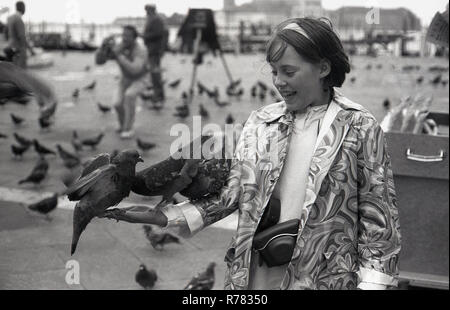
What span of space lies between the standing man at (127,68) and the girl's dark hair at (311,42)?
661 cm

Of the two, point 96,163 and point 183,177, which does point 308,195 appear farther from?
point 96,163

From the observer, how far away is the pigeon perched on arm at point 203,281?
14.0ft

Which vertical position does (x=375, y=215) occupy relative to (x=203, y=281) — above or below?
above

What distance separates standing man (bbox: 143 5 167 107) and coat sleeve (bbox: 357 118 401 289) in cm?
996

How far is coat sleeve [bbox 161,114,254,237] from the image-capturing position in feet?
6.93

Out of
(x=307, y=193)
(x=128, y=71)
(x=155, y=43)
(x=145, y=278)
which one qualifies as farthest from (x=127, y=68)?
(x=307, y=193)

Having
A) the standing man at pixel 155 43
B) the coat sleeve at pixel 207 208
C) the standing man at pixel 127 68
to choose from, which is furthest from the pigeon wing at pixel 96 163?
the standing man at pixel 155 43

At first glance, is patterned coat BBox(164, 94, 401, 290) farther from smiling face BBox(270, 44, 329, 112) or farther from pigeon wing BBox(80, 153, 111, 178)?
pigeon wing BBox(80, 153, 111, 178)

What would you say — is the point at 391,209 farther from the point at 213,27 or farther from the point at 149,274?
the point at 213,27

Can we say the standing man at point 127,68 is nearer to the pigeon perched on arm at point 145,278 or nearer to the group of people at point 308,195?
the pigeon perched on arm at point 145,278

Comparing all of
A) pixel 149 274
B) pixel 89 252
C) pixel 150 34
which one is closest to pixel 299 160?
pixel 149 274

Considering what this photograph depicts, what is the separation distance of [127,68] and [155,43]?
3509 mm

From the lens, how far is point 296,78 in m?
2.12

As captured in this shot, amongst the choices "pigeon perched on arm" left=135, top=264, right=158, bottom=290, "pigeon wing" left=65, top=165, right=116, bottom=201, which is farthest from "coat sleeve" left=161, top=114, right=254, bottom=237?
"pigeon perched on arm" left=135, top=264, right=158, bottom=290
